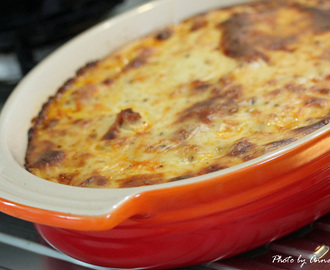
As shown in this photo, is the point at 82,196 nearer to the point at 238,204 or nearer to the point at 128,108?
the point at 238,204

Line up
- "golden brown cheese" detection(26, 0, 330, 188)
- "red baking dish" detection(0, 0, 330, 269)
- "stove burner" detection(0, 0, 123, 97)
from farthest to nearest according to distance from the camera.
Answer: "stove burner" detection(0, 0, 123, 97) → "golden brown cheese" detection(26, 0, 330, 188) → "red baking dish" detection(0, 0, 330, 269)

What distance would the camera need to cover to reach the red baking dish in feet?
3.29

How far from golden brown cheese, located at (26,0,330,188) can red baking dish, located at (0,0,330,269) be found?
141 mm

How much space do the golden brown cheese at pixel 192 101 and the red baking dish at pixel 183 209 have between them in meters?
0.14

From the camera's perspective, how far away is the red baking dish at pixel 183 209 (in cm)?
100

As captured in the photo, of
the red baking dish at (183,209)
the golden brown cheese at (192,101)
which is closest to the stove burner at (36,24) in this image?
the golden brown cheese at (192,101)

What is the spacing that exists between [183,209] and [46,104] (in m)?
0.82

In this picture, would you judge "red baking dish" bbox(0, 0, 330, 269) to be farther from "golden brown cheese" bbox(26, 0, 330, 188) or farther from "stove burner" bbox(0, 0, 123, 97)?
"stove burner" bbox(0, 0, 123, 97)

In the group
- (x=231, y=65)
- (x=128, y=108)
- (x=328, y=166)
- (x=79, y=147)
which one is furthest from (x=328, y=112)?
(x=79, y=147)

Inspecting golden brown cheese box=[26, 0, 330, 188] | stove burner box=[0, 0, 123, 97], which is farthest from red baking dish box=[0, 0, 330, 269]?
stove burner box=[0, 0, 123, 97]

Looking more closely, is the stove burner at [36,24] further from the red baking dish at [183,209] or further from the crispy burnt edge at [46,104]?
the red baking dish at [183,209]

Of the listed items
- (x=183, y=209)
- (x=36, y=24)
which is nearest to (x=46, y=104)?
(x=36, y=24)

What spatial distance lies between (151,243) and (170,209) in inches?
4.5

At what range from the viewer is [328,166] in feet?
3.68
